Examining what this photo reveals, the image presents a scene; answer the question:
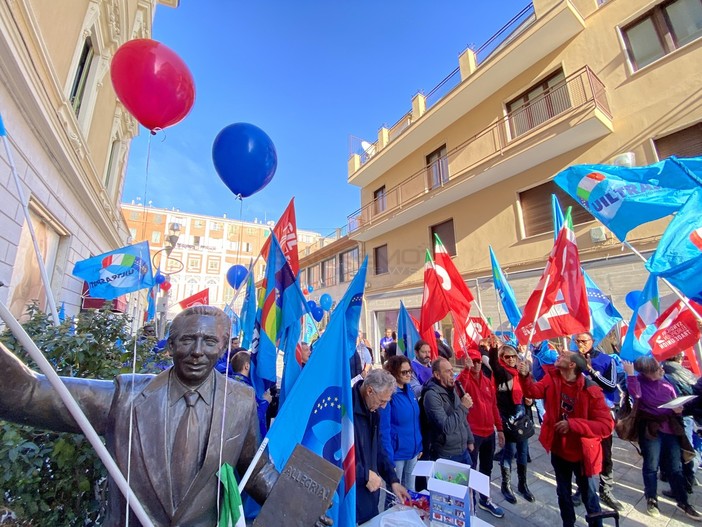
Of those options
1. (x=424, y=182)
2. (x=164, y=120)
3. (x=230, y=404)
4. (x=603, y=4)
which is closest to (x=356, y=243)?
(x=424, y=182)

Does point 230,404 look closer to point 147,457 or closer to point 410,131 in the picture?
point 147,457

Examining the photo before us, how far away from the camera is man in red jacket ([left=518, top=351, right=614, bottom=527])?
119 inches

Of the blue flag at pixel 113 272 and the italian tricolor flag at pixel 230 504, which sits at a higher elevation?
the blue flag at pixel 113 272

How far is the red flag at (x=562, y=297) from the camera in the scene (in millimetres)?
4379

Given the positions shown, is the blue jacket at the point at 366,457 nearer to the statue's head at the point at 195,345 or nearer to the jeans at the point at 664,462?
the statue's head at the point at 195,345

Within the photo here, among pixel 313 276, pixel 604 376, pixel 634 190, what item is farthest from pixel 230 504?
pixel 313 276

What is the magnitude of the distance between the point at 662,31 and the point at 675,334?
27.7 ft

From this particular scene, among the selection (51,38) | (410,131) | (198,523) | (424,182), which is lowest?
(198,523)

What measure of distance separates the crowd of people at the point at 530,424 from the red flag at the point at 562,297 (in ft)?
2.20

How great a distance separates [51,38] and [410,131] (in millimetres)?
11367

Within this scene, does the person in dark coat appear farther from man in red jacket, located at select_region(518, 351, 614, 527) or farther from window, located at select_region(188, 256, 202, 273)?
window, located at select_region(188, 256, 202, 273)

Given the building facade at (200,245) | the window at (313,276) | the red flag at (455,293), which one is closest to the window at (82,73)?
the red flag at (455,293)

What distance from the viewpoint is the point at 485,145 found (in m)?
11.2

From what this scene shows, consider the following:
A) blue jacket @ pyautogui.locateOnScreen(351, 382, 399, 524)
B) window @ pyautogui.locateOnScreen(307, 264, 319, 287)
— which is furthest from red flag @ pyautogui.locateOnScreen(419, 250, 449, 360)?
window @ pyautogui.locateOnScreen(307, 264, 319, 287)
